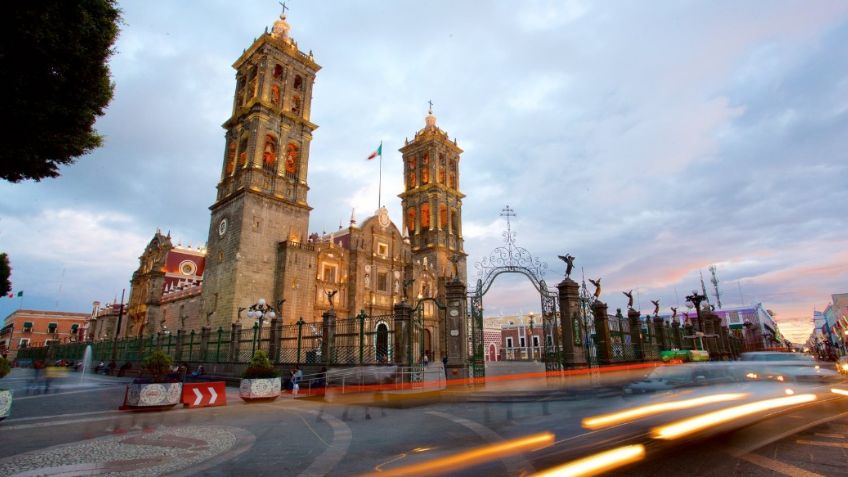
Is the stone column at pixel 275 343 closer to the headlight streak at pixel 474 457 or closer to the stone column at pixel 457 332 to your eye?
the stone column at pixel 457 332

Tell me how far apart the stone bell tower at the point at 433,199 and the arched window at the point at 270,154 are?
1944 cm

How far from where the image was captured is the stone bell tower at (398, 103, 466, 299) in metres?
51.3

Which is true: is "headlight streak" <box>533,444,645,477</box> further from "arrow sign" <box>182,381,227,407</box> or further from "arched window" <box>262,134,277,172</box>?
"arched window" <box>262,134,277,172</box>

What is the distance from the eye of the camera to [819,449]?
5375 mm

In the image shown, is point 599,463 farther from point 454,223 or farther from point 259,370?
point 454,223

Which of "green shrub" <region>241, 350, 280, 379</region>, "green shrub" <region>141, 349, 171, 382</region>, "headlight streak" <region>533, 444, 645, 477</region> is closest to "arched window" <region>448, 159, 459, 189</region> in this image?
"green shrub" <region>241, 350, 280, 379</region>

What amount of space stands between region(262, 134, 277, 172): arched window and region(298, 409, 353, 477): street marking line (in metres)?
33.1

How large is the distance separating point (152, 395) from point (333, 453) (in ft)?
28.9

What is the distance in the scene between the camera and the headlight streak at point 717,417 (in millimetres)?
6477

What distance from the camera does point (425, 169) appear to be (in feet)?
183

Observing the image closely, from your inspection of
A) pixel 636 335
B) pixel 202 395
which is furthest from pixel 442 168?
pixel 202 395

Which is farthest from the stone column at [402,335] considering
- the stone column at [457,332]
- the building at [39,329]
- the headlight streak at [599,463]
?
the building at [39,329]

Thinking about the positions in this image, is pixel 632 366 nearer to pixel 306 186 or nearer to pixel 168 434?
pixel 168 434

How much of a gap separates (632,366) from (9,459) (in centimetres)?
2081
